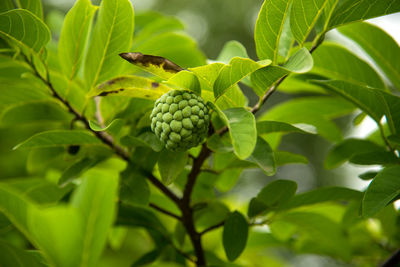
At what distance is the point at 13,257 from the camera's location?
663 mm

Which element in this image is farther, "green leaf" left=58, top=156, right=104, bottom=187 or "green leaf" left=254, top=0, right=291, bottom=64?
"green leaf" left=58, top=156, right=104, bottom=187

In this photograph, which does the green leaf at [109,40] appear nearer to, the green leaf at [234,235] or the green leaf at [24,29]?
the green leaf at [24,29]

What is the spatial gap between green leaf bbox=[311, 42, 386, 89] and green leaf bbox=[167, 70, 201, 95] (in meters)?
0.45

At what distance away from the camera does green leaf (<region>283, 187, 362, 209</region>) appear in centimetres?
98

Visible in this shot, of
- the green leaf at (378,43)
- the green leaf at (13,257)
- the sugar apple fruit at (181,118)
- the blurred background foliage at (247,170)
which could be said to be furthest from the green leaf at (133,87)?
the blurred background foliage at (247,170)

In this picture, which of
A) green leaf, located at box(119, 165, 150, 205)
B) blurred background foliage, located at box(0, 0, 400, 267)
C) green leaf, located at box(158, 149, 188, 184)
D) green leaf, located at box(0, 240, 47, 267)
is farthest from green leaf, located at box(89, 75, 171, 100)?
blurred background foliage, located at box(0, 0, 400, 267)

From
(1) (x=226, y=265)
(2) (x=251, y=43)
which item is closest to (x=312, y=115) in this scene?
(1) (x=226, y=265)

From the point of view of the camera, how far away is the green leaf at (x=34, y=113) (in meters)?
1.09

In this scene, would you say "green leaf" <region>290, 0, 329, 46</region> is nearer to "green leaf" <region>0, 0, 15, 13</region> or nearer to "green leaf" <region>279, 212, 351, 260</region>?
"green leaf" <region>279, 212, 351, 260</region>

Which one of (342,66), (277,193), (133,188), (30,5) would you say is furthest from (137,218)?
(342,66)

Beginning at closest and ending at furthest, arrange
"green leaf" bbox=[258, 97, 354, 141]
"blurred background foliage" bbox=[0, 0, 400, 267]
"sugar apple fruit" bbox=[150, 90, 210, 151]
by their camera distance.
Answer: "sugar apple fruit" bbox=[150, 90, 210, 151] → "green leaf" bbox=[258, 97, 354, 141] → "blurred background foliage" bbox=[0, 0, 400, 267]

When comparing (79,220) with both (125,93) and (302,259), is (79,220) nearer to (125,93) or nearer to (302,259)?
(125,93)

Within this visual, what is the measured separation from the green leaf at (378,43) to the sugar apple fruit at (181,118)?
0.54m

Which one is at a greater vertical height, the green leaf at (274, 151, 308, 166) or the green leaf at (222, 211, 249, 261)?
the green leaf at (274, 151, 308, 166)
